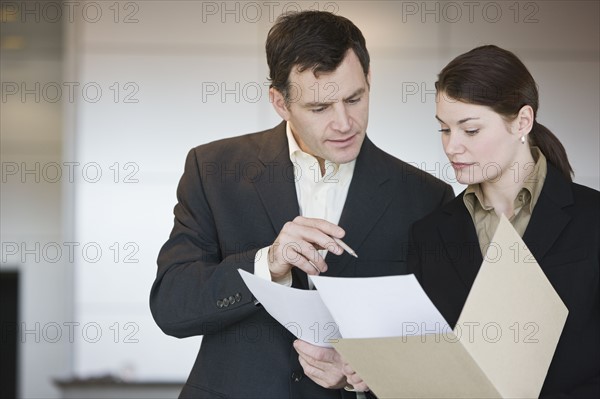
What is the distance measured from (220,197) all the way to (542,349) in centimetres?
90

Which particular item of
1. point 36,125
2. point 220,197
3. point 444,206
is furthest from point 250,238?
point 36,125

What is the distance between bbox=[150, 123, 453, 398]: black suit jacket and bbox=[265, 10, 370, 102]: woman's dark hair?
198 mm

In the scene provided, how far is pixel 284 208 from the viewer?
7.54 feet

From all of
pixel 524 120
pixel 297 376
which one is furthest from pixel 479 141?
pixel 297 376

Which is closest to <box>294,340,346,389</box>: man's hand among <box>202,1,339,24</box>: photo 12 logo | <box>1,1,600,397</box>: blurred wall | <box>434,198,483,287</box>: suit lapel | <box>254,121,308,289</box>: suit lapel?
<box>254,121,308,289</box>: suit lapel

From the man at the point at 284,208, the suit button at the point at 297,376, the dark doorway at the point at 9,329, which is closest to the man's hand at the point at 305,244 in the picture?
the man at the point at 284,208

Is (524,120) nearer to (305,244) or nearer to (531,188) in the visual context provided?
(531,188)

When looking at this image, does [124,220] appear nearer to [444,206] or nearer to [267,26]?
[267,26]

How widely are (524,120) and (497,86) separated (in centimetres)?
10

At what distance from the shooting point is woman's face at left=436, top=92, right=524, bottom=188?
2.03 metres

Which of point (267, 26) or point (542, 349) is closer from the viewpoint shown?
point (542, 349)

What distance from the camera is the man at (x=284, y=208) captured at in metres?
2.17

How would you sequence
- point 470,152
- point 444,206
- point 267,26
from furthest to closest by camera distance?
1. point 267,26
2. point 444,206
3. point 470,152

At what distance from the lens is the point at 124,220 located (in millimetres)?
4527
